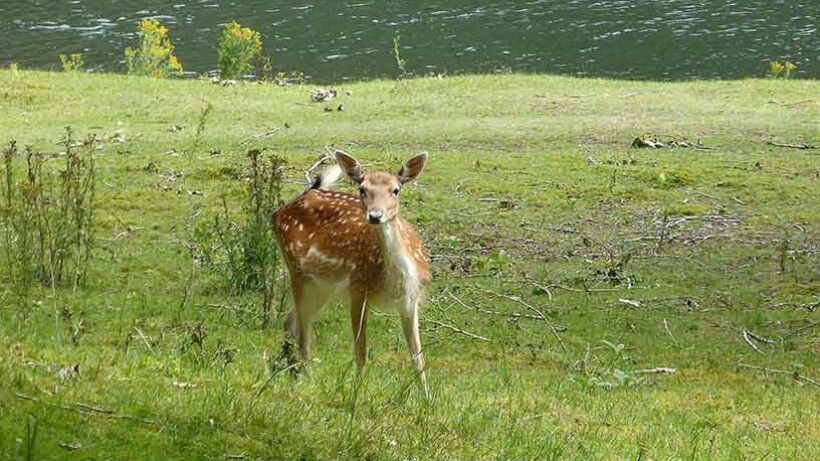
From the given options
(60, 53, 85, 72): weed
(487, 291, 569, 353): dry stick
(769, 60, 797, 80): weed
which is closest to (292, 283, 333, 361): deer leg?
(487, 291, 569, 353): dry stick

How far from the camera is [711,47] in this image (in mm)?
35219

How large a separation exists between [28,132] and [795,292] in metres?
11.0

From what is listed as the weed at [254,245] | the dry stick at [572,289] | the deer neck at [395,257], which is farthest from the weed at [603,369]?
the weed at [254,245]

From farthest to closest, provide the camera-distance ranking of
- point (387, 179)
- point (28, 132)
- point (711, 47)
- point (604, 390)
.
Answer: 1. point (711, 47)
2. point (28, 132)
3. point (604, 390)
4. point (387, 179)

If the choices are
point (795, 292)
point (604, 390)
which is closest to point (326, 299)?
point (604, 390)

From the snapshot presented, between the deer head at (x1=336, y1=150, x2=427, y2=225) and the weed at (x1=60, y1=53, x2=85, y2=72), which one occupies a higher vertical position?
the deer head at (x1=336, y1=150, x2=427, y2=225)

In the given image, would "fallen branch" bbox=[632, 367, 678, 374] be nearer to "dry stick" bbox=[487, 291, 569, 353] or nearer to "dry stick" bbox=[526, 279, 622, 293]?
"dry stick" bbox=[487, 291, 569, 353]

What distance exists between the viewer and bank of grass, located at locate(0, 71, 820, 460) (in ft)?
17.9

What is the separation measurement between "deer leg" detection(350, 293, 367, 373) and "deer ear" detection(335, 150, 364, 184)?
72cm

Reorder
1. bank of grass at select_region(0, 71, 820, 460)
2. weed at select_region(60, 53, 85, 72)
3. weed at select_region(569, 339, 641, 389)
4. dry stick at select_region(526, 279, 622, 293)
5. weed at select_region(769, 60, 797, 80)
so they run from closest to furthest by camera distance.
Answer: bank of grass at select_region(0, 71, 820, 460) < weed at select_region(569, 339, 641, 389) < dry stick at select_region(526, 279, 622, 293) < weed at select_region(769, 60, 797, 80) < weed at select_region(60, 53, 85, 72)

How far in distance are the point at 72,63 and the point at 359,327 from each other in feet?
79.4

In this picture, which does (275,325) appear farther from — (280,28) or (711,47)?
(280,28)

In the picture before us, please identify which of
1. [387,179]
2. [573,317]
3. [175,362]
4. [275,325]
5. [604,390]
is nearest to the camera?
[175,362]

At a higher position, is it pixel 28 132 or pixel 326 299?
pixel 326 299
